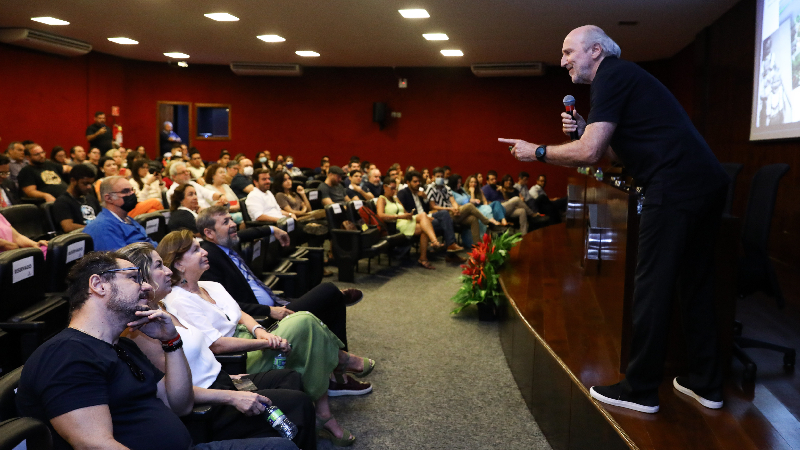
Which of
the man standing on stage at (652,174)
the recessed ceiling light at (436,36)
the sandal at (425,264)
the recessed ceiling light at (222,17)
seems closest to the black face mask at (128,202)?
the man standing on stage at (652,174)

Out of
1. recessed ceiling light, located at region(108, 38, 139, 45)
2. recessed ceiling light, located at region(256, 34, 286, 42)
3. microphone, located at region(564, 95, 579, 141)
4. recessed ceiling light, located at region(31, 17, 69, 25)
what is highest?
recessed ceiling light, located at region(108, 38, 139, 45)

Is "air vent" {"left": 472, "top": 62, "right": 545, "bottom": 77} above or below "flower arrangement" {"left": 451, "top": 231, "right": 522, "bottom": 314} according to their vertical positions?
above

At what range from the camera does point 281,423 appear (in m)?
2.13

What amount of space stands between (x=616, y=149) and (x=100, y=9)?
8.54 m

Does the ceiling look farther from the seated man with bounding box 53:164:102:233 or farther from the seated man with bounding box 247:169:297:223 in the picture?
the seated man with bounding box 53:164:102:233

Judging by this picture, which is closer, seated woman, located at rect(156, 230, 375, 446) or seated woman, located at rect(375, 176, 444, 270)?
seated woman, located at rect(156, 230, 375, 446)

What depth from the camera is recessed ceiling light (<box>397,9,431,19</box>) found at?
26.6 ft

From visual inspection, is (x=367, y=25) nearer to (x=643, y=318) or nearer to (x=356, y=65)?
(x=356, y=65)

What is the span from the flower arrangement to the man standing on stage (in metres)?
2.61

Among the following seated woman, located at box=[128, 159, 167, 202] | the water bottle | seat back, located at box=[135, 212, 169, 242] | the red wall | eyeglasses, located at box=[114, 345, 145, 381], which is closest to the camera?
eyeglasses, located at box=[114, 345, 145, 381]

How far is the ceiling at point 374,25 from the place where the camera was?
7.81 meters

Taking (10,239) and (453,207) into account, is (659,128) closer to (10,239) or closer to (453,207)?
(10,239)

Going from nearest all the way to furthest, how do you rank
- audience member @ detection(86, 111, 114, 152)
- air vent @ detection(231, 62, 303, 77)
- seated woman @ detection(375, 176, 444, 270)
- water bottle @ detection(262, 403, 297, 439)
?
water bottle @ detection(262, 403, 297, 439) → seated woman @ detection(375, 176, 444, 270) → audience member @ detection(86, 111, 114, 152) → air vent @ detection(231, 62, 303, 77)

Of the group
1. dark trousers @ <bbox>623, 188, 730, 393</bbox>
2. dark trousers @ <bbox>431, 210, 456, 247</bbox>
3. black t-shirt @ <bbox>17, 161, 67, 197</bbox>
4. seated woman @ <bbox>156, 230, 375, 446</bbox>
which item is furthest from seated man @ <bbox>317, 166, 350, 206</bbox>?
dark trousers @ <bbox>623, 188, 730, 393</bbox>
